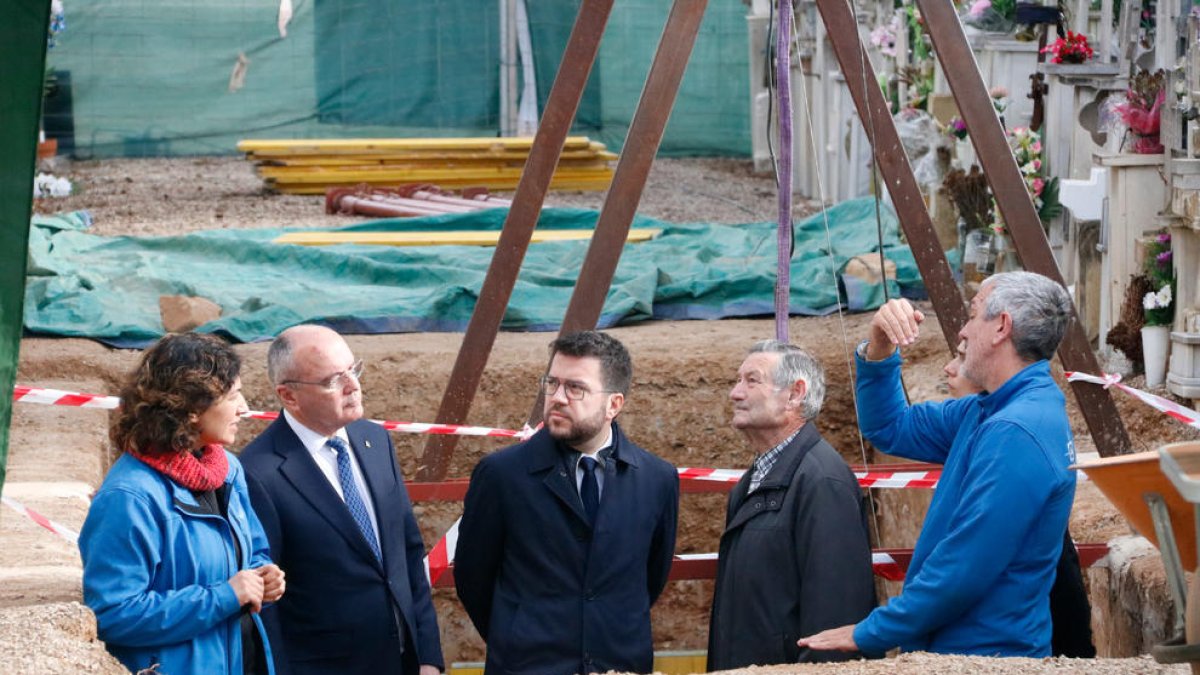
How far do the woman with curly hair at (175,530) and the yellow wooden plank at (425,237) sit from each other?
9.19 meters

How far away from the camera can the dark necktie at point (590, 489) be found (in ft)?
16.0

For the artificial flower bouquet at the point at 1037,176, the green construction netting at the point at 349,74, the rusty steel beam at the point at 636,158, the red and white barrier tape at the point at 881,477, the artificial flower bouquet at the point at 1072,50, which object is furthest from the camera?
the green construction netting at the point at 349,74

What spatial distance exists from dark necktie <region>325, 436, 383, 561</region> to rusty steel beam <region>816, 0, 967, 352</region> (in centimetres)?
250

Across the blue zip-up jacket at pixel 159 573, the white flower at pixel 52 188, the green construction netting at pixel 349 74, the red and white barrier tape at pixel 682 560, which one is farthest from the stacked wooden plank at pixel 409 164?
the blue zip-up jacket at pixel 159 573

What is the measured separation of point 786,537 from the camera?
4.69 m

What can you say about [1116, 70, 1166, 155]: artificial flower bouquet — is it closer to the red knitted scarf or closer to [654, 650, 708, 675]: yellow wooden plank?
[654, 650, 708, 675]: yellow wooden plank

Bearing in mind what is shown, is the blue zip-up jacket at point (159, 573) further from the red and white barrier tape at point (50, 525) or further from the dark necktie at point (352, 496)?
the red and white barrier tape at point (50, 525)

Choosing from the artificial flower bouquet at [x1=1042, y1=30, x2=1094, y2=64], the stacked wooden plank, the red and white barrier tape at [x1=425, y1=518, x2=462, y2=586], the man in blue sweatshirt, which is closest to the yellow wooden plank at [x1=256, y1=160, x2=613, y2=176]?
the stacked wooden plank

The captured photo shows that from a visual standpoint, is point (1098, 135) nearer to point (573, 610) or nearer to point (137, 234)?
point (573, 610)

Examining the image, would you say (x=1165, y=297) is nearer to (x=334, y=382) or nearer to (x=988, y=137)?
(x=988, y=137)

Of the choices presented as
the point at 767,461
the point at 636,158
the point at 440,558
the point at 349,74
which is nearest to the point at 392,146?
the point at 349,74

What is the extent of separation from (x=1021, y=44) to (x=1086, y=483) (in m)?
4.16

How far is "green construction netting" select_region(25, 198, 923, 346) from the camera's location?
1076 cm

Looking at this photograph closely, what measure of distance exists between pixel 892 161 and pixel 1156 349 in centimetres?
220
